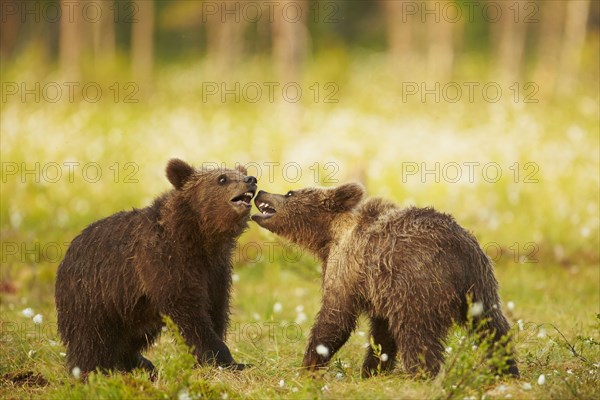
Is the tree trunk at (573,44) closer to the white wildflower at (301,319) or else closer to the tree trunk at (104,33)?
the tree trunk at (104,33)

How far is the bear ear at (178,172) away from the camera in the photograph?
7.20m

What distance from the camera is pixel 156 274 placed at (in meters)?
6.75

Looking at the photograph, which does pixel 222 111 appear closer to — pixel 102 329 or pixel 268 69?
pixel 268 69

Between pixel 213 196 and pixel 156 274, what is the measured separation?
816 mm

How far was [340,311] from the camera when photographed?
21.1ft

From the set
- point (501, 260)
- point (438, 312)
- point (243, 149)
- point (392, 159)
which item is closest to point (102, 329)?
point (438, 312)

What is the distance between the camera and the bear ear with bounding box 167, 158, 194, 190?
7.20 m

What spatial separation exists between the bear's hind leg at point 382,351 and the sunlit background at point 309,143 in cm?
244

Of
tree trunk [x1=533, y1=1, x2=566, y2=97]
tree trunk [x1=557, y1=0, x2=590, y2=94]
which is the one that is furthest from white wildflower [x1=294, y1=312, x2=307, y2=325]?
tree trunk [x1=533, y1=1, x2=566, y2=97]

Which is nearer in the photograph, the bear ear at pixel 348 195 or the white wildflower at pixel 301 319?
the bear ear at pixel 348 195

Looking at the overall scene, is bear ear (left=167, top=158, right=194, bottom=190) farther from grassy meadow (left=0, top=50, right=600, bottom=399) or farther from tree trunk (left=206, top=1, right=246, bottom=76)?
tree trunk (left=206, top=1, right=246, bottom=76)

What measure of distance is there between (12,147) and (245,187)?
10.2 m

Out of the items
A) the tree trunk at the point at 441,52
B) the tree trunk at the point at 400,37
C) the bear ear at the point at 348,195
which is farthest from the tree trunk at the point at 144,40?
the bear ear at the point at 348,195

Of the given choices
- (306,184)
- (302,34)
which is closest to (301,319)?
(306,184)
